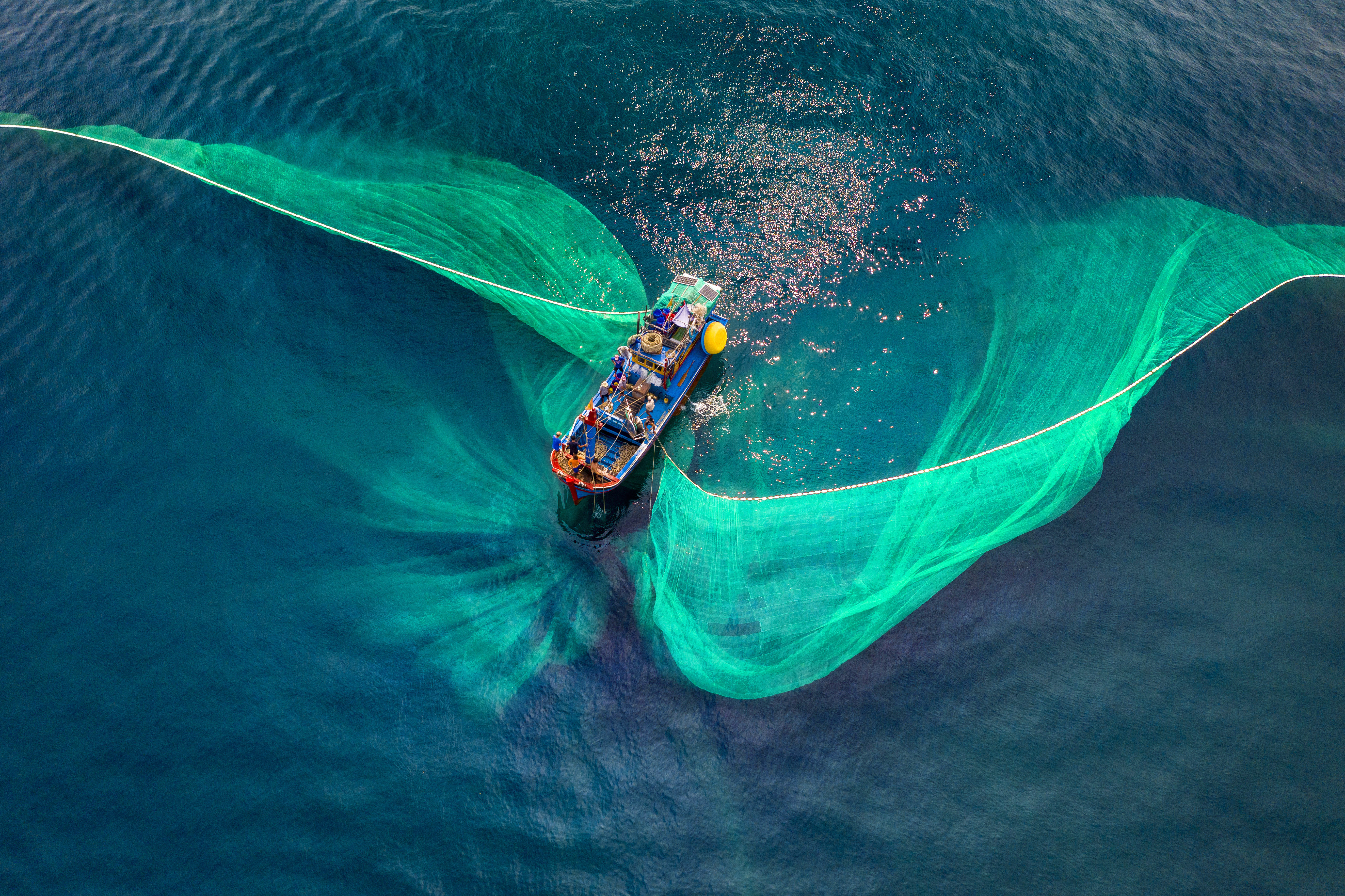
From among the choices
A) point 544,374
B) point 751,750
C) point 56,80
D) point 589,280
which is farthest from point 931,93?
point 56,80

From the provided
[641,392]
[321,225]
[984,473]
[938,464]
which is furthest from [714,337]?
[321,225]

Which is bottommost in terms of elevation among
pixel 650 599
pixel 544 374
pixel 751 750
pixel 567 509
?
pixel 751 750

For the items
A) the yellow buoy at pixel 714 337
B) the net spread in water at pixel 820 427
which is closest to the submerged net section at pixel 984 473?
the net spread in water at pixel 820 427

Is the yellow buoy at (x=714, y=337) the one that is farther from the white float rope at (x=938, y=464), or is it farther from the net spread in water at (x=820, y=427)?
the white float rope at (x=938, y=464)

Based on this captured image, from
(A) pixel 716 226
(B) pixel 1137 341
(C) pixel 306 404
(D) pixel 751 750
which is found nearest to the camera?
(D) pixel 751 750

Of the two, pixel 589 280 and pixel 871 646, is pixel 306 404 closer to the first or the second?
pixel 589 280

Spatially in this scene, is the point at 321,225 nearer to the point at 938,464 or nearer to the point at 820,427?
the point at 820,427

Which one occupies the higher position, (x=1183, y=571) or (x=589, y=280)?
(x=589, y=280)
